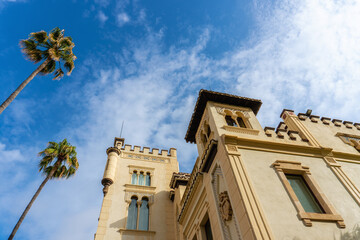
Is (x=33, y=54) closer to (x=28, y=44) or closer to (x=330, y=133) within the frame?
(x=28, y=44)

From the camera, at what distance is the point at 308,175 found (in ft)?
33.9

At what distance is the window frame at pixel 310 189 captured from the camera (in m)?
8.33

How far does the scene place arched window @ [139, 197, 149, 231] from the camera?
56.7ft

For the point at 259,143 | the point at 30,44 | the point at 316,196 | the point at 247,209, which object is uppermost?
the point at 30,44

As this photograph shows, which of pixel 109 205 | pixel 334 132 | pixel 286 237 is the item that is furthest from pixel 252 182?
pixel 109 205

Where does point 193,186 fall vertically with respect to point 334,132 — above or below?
below

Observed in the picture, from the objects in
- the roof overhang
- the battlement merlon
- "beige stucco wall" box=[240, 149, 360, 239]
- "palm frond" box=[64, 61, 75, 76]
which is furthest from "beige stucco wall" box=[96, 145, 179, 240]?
"beige stucco wall" box=[240, 149, 360, 239]

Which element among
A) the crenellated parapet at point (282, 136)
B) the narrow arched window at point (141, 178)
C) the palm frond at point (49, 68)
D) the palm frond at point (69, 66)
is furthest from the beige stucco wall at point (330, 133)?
the palm frond at point (49, 68)

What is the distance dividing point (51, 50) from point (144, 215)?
13630mm

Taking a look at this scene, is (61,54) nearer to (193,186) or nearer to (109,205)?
(109,205)

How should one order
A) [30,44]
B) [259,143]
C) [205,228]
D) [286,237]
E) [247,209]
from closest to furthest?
[286,237] < [247,209] < [259,143] < [205,228] < [30,44]

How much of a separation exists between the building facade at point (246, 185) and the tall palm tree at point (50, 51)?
806 cm

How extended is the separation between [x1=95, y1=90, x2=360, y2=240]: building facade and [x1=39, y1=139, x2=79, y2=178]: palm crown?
125 inches

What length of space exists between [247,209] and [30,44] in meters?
17.0
